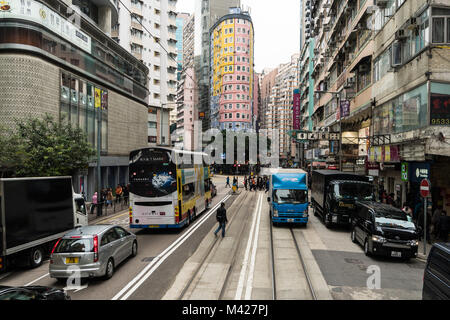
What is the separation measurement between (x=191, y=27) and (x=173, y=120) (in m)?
39.7

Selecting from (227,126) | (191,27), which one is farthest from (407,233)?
(191,27)

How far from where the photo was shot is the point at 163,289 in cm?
945

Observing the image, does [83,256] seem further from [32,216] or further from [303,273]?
[303,273]

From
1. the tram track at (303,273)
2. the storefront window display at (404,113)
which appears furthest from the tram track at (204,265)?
the storefront window display at (404,113)

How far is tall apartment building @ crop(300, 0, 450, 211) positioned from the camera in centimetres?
1602

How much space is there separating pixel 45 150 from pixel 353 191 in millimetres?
16852

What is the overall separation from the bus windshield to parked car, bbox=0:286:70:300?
9441 millimetres

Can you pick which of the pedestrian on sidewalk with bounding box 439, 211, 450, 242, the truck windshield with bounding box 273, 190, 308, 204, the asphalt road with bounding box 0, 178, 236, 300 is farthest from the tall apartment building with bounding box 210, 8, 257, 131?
the asphalt road with bounding box 0, 178, 236, 300

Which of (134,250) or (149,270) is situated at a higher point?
(134,250)

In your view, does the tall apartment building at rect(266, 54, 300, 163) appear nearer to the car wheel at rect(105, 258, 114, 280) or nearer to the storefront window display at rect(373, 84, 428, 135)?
the storefront window display at rect(373, 84, 428, 135)

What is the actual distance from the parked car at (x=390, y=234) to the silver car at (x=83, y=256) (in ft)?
30.7

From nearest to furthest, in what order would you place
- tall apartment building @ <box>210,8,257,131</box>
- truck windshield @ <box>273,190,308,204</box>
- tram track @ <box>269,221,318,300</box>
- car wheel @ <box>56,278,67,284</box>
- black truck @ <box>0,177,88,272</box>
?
tram track @ <box>269,221,318,300</box>, car wheel @ <box>56,278,67,284</box>, black truck @ <box>0,177,88,272</box>, truck windshield @ <box>273,190,308,204</box>, tall apartment building @ <box>210,8,257,131</box>

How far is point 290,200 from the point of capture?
62.8ft

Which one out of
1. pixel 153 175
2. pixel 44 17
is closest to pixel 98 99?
pixel 44 17
